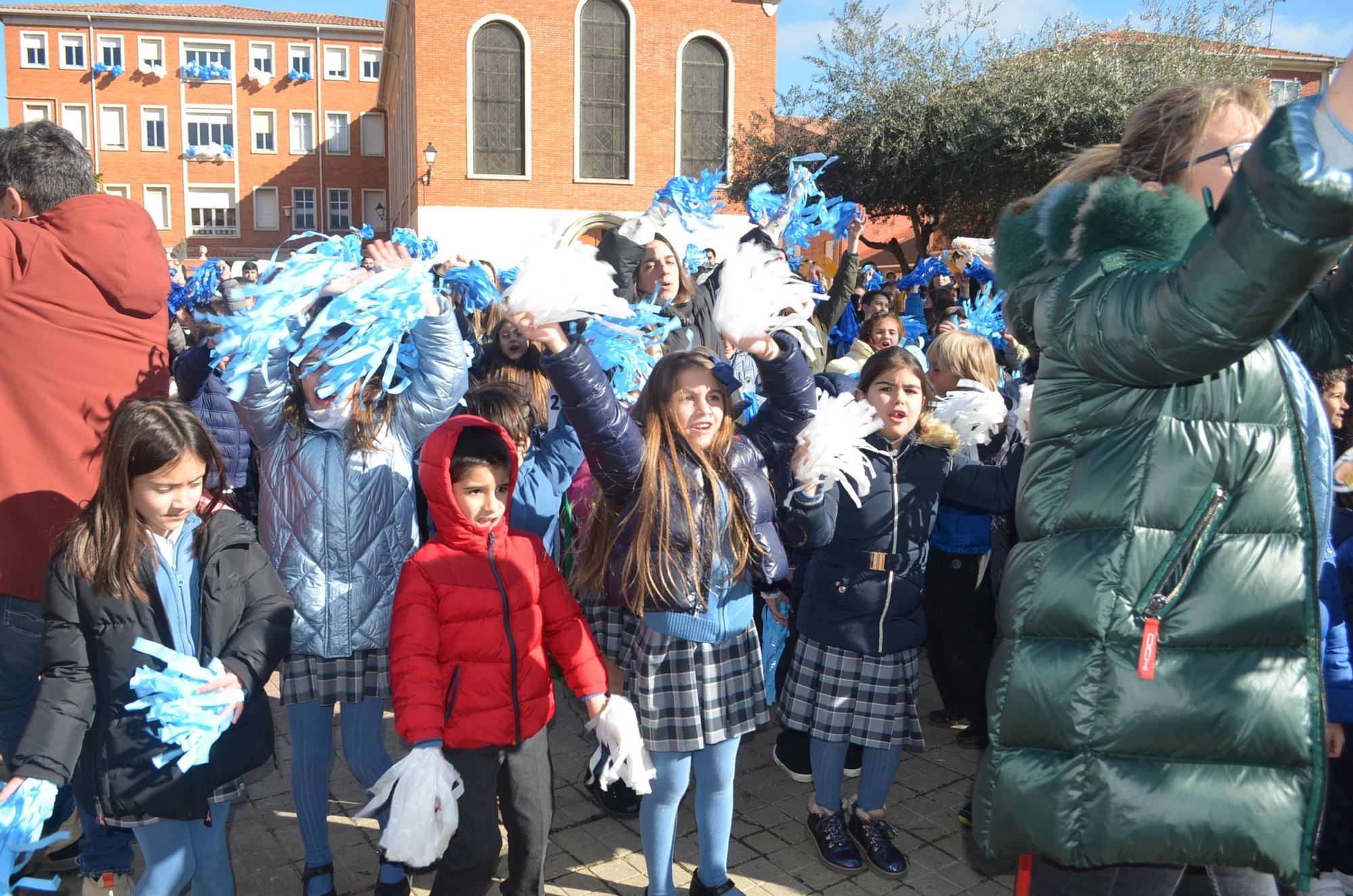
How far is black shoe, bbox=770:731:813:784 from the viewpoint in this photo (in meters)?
3.93

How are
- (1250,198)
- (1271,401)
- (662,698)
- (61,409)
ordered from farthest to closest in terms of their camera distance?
(662,698) < (61,409) < (1271,401) < (1250,198)

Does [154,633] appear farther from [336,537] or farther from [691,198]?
[691,198]

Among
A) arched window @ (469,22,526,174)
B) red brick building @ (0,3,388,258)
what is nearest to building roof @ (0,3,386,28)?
red brick building @ (0,3,388,258)

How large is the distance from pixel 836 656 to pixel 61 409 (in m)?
2.35

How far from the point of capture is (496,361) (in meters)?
4.12

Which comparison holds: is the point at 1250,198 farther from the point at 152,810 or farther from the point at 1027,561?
the point at 152,810

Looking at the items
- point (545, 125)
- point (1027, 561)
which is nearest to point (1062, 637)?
point (1027, 561)

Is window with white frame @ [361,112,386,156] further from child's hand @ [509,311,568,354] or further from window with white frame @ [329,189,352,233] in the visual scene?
child's hand @ [509,311,568,354]

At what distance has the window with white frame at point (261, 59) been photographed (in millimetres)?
47188

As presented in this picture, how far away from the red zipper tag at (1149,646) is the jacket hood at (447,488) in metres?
1.78

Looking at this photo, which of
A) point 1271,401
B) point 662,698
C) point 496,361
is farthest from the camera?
point 496,361

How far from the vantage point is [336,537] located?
9.87 ft

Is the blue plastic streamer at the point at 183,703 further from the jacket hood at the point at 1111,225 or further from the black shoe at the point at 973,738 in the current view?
the black shoe at the point at 973,738

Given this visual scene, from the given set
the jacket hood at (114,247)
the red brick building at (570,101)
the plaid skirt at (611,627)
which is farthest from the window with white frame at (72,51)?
the plaid skirt at (611,627)
